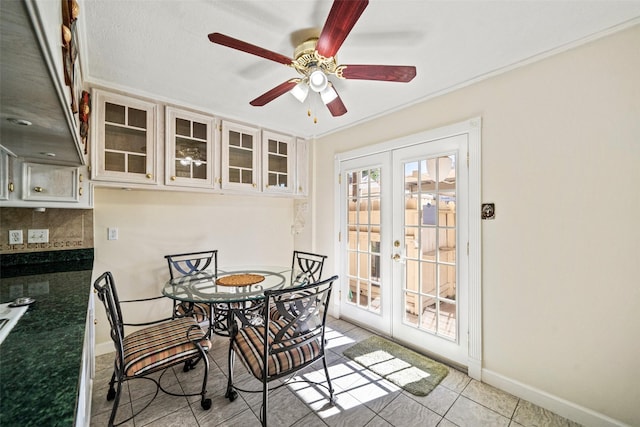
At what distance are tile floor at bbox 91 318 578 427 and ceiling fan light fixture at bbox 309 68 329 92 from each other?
7.05 ft

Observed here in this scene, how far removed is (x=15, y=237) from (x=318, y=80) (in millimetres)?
2506

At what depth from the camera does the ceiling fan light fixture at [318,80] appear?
1.66m

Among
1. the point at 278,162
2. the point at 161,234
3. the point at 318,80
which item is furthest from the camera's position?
the point at 278,162

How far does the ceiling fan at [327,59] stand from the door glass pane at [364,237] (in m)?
1.27

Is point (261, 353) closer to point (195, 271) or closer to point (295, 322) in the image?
point (295, 322)

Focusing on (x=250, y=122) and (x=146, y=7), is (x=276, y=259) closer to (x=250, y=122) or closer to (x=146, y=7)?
(x=250, y=122)

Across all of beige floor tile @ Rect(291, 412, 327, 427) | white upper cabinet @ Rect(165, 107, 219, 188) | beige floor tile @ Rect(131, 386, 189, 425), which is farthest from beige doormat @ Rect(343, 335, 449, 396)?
white upper cabinet @ Rect(165, 107, 219, 188)

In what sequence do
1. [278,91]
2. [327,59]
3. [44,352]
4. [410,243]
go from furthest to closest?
[410,243] < [278,91] < [327,59] < [44,352]

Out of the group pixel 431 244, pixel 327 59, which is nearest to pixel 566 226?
pixel 431 244

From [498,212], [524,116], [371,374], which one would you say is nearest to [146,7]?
[524,116]

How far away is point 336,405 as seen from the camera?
73.9 inches

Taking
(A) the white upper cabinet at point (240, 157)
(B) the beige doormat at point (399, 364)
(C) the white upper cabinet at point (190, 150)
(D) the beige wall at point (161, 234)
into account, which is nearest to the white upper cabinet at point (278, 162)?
(A) the white upper cabinet at point (240, 157)

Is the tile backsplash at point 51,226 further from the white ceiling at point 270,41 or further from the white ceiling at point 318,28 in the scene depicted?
the white ceiling at point 318,28

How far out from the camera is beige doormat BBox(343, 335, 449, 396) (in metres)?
2.10
